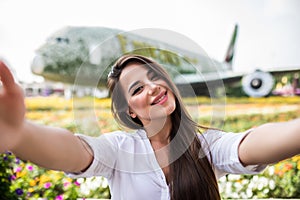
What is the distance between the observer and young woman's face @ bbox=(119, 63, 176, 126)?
90cm

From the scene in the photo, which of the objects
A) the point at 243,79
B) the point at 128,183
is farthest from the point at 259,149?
the point at 243,79

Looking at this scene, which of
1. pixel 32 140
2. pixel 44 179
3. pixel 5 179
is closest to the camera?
pixel 32 140

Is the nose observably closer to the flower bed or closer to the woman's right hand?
the woman's right hand

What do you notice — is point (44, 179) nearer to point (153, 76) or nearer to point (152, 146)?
point (152, 146)

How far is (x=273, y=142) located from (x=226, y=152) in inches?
7.3

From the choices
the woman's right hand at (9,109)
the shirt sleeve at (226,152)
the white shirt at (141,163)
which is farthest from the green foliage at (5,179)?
the woman's right hand at (9,109)

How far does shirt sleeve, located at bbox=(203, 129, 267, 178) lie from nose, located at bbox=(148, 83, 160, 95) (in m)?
0.20

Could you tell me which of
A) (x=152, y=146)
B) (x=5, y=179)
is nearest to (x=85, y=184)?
(x=5, y=179)

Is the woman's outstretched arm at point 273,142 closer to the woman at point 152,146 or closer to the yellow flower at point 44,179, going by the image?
the woman at point 152,146

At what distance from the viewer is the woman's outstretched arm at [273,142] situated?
0.76 metres

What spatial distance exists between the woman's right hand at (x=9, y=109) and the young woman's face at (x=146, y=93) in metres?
0.31

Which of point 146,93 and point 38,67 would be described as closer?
point 146,93

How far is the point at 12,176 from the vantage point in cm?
235

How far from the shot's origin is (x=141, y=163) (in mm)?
976
